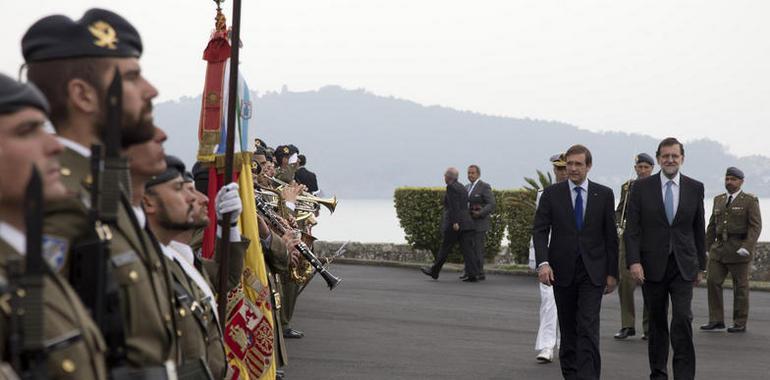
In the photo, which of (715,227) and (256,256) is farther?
(715,227)

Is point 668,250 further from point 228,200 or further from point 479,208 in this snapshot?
point 479,208

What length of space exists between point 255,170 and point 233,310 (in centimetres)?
327

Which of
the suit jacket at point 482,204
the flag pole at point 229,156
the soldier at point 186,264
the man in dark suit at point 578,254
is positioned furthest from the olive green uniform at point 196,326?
the suit jacket at point 482,204

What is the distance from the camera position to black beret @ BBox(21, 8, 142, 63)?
3477 mm

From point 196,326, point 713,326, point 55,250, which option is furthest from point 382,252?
point 55,250

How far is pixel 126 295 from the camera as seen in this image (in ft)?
11.4

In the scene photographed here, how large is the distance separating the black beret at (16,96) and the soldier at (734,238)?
13.6m

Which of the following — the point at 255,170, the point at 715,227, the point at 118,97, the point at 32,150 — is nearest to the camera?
the point at 32,150

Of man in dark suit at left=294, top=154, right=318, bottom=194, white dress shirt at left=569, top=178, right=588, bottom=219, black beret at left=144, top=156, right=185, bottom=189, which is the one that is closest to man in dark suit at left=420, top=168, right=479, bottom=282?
man in dark suit at left=294, top=154, right=318, bottom=194

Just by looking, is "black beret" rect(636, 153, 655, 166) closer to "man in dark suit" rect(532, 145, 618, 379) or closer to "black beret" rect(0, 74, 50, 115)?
"man in dark suit" rect(532, 145, 618, 379)

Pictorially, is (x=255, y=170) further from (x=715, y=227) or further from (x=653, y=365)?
(x=715, y=227)

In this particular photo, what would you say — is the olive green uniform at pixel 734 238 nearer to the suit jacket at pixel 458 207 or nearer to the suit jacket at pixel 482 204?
the suit jacket at pixel 458 207

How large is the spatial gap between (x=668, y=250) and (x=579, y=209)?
800 mm

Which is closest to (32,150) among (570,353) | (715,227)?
(570,353)
